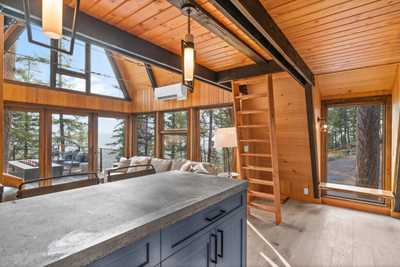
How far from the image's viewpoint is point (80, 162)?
5.42 m

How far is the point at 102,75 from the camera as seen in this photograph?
5684 mm

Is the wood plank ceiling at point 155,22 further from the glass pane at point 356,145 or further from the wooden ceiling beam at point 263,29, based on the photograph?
the glass pane at point 356,145

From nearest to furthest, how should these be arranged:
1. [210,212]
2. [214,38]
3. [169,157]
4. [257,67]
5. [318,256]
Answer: [210,212], [318,256], [214,38], [257,67], [169,157]

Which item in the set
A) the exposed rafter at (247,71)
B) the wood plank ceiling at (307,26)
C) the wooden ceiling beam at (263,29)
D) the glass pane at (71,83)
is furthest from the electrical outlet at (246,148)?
the glass pane at (71,83)

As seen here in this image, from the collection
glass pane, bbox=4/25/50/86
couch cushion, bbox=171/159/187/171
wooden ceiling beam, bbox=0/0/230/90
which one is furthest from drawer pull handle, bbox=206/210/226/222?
glass pane, bbox=4/25/50/86

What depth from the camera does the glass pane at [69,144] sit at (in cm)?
501

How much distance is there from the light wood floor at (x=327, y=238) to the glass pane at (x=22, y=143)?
4.67 metres

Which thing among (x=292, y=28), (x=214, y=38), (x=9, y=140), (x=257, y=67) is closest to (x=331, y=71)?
(x=257, y=67)

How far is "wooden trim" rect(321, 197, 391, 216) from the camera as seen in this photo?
3631 millimetres

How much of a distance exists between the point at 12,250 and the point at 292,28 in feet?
8.58

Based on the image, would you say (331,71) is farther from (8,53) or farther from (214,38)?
(8,53)

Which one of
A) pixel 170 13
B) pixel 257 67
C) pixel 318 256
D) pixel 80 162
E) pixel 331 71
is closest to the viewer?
pixel 170 13

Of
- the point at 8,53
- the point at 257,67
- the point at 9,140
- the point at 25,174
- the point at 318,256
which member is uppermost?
the point at 8,53

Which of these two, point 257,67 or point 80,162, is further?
point 80,162
